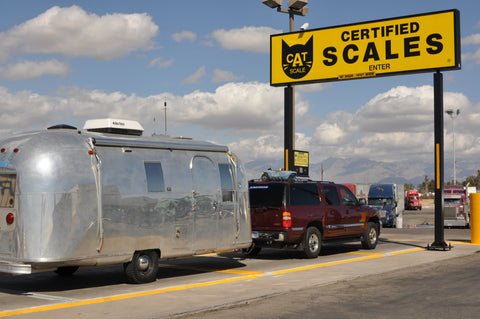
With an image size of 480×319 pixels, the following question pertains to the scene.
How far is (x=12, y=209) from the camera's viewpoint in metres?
10.2

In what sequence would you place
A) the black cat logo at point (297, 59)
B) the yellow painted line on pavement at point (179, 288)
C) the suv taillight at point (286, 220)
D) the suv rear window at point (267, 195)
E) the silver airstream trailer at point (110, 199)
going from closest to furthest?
the yellow painted line on pavement at point (179, 288) < the silver airstream trailer at point (110, 199) < the suv taillight at point (286, 220) < the suv rear window at point (267, 195) < the black cat logo at point (297, 59)

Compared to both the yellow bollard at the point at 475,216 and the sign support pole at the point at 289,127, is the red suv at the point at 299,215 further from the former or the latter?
the yellow bollard at the point at 475,216

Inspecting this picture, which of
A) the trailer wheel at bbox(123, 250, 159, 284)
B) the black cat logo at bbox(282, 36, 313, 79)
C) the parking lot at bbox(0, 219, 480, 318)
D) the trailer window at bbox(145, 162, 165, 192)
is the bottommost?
the parking lot at bbox(0, 219, 480, 318)

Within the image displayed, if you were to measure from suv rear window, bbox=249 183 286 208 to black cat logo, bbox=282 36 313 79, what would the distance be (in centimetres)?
597

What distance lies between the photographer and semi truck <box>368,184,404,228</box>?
36.0 metres

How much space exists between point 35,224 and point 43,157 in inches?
43.8

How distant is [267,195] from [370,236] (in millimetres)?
4465

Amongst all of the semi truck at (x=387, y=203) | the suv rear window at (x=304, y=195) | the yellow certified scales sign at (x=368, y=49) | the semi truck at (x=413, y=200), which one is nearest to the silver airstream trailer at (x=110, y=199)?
the suv rear window at (x=304, y=195)

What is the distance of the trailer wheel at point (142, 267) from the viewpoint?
11.4 meters

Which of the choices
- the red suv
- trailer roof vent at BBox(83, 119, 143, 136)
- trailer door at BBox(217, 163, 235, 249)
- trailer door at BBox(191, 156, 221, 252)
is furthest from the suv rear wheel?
trailer roof vent at BBox(83, 119, 143, 136)

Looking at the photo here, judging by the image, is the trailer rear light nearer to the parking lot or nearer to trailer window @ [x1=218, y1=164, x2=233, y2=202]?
the parking lot

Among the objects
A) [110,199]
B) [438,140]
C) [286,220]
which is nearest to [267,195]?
[286,220]

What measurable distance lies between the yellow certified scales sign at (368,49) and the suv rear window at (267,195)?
228 inches

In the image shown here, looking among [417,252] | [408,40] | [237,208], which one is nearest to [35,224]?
[237,208]
